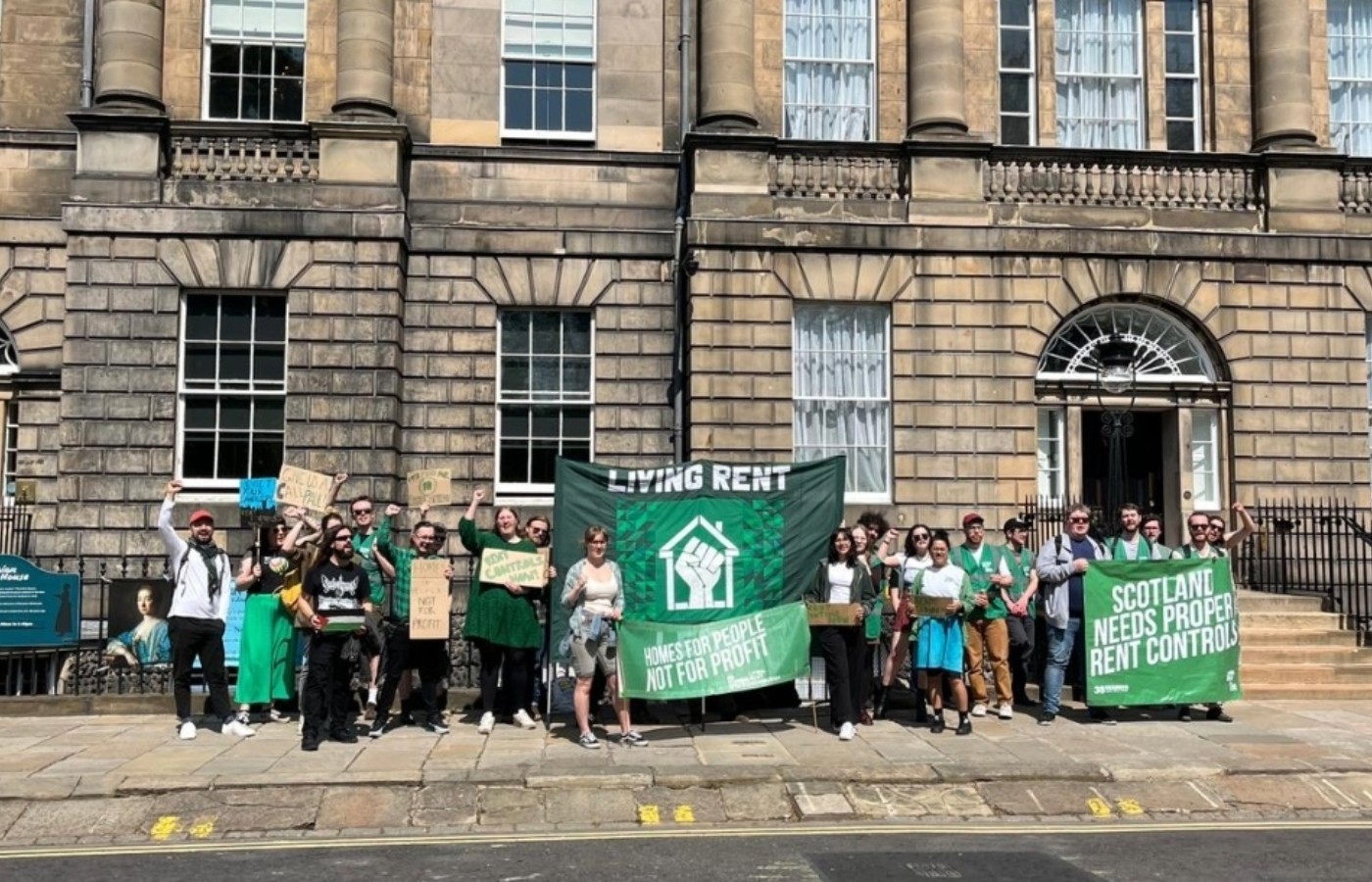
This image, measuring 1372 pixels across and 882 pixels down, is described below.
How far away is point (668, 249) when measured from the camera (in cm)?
1831

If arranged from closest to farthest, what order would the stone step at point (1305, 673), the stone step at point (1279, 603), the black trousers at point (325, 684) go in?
the black trousers at point (325, 684) → the stone step at point (1305, 673) → the stone step at point (1279, 603)

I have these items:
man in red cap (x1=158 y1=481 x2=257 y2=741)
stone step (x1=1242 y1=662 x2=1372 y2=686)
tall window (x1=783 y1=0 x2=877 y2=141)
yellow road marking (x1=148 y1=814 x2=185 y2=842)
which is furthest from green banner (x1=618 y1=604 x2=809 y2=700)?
tall window (x1=783 y1=0 x2=877 y2=141)

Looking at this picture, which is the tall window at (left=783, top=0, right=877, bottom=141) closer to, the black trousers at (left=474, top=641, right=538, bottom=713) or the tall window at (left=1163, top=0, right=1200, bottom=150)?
the tall window at (left=1163, top=0, right=1200, bottom=150)

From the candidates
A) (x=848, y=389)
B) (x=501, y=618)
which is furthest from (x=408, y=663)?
(x=848, y=389)

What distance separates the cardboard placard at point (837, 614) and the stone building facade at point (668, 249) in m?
6.22

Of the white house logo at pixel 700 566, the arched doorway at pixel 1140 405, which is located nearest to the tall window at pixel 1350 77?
the arched doorway at pixel 1140 405

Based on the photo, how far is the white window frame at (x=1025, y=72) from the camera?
18.8 metres

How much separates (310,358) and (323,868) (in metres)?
10.9

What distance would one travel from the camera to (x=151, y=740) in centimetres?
1097

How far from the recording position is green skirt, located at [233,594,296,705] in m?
Result: 11.7

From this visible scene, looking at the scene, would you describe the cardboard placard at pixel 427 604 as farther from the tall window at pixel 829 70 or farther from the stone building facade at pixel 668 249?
the tall window at pixel 829 70

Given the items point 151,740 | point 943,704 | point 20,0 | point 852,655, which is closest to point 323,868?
point 151,740

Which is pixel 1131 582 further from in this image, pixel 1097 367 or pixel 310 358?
pixel 310 358

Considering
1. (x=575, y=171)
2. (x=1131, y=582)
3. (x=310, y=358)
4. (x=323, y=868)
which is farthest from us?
(x=575, y=171)
